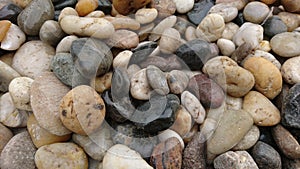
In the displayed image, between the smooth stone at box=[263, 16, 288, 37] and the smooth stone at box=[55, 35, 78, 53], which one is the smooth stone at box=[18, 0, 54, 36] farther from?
the smooth stone at box=[263, 16, 288, 37]

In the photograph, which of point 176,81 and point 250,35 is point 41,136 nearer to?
point 176,81

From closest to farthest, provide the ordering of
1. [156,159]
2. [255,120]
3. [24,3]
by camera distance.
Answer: [156,159], [255,120], [24,3]

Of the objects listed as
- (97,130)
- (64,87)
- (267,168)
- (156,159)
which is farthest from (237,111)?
(64,87)

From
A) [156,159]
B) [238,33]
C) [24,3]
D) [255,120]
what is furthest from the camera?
[24,3]

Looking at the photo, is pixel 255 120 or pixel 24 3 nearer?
pixel 255 120

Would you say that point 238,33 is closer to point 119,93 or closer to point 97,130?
point 119,93

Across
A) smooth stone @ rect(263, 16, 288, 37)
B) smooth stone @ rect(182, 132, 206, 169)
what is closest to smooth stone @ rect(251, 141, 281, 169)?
smooth stone @ rect(182, 132, 206, 169)

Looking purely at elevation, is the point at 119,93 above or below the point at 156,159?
above

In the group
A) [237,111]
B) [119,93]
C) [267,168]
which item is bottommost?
[267,168]
